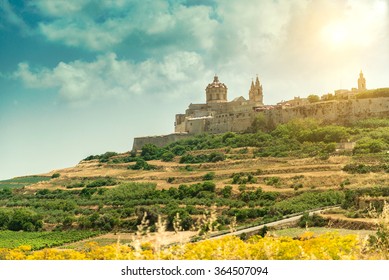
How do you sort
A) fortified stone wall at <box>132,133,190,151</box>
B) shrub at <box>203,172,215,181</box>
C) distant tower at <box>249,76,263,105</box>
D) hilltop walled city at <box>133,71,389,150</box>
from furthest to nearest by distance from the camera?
distant tower at <box>249,76,263,105</box>
fortified stone wall at <box>132,133,190,151</box>
hilltop walled city at <box>133,71,389,150</box>
shrub at <box>203,172,215,181</box>

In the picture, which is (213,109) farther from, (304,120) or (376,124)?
(376,124)

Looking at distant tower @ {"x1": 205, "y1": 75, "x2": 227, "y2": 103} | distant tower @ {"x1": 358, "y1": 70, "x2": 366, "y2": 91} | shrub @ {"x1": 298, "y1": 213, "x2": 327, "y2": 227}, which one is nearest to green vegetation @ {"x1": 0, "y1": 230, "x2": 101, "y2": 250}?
shrub @ {"x1": 298, "y1": 213, "x2": 327, "y2": 227}

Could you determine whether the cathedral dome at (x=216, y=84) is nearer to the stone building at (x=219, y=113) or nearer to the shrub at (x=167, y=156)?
the stone building at (x=219, y=113)

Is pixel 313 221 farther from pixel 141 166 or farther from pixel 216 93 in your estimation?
pixel 216 93

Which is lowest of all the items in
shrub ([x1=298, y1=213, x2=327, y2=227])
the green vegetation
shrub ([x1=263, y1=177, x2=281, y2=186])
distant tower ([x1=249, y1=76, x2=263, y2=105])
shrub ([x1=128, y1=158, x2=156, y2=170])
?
the green vegetation

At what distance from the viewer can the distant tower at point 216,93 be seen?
34.8 metres

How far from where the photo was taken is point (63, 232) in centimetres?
1808

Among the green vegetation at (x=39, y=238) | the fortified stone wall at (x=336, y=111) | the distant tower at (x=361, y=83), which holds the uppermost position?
the distant tower at (x=361, y=83)

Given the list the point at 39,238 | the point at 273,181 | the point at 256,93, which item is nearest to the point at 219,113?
the point at 256,93

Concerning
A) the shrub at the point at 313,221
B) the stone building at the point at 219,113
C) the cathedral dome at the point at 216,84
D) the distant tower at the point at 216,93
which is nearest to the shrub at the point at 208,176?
the shrub at the point at 313,221

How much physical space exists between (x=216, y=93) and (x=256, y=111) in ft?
18.4

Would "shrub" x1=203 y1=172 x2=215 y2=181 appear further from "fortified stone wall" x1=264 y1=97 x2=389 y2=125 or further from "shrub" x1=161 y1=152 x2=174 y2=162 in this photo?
"fortified stone wall" x1=264 y1=97 x2=389 y2=125

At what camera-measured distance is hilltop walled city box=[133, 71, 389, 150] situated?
27.1m
